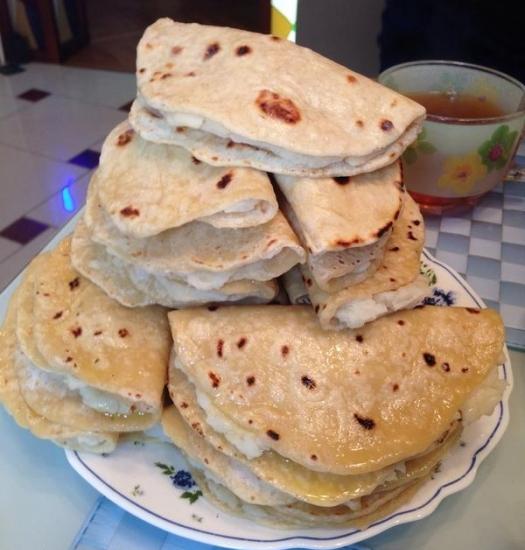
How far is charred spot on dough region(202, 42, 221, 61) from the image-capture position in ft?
2.75

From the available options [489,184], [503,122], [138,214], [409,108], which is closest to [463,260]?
[489,184]

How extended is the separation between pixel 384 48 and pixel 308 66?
1.83 m

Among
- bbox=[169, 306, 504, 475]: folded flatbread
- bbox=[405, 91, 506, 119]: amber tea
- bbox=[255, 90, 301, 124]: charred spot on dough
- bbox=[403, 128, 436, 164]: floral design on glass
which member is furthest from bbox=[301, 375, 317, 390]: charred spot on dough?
bbox=[405, 91, 506, 119]: amber tea

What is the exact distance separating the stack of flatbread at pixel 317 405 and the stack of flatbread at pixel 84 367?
44 mm

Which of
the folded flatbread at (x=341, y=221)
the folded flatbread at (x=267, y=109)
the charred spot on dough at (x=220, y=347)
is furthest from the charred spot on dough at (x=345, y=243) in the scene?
the charred spot on dough at (x=220, y=347)

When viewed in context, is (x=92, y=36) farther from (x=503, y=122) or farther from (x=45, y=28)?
(x=503, y=122)

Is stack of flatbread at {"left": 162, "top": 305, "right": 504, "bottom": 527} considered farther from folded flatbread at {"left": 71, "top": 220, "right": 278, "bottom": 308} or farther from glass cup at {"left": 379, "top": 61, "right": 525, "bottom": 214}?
glass cup at {"left": 379, "top": 61, "right": 525, "bottom": 214}

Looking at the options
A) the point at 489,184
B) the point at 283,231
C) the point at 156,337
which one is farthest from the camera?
the point at 489,184

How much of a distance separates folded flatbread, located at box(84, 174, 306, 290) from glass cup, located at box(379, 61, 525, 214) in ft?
1.98

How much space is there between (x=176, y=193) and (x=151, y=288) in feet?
0.49

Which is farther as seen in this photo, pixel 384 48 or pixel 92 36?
pixel 92 36

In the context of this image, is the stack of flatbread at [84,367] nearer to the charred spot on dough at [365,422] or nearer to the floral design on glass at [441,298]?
the charred spot on dough at [365,422]

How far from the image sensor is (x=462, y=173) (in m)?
1.26

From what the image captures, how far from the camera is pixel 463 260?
4.19 ft
